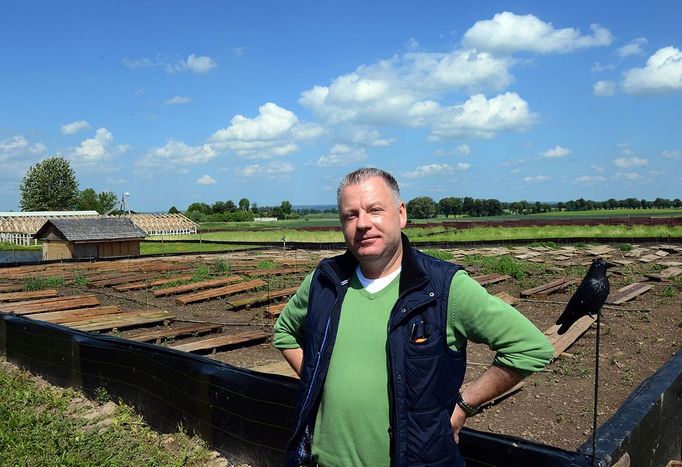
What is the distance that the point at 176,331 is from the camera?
9828 millimetres

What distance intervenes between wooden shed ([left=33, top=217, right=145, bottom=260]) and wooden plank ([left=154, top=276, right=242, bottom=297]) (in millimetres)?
12428

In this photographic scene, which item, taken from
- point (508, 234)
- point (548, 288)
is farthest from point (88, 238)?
point (508, 234)

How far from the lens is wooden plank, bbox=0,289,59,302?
44.8ft

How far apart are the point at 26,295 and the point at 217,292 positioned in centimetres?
474

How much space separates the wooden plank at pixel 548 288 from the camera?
13789 millimetres

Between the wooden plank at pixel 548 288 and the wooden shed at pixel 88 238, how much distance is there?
20.1 metres

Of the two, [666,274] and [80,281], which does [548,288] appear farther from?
[80,281]

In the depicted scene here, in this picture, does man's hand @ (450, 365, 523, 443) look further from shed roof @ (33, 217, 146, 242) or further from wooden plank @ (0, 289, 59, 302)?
shed roof @ (33, 217, 146, 242)

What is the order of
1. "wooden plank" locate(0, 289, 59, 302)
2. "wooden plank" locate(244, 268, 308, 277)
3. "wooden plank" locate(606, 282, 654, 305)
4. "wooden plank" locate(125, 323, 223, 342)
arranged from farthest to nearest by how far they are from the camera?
"wooden plank" locate(244, 268, 308, 277)
"wooden plank" locate(0, 289, 59, 302)
"wooden plank" locate(606, 282, 654, 305)
"wooden plank" locate(125, 323, 223, 342)

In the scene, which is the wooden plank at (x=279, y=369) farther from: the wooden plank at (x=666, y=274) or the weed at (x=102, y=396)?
the wooden plank at (x=666, y=274)

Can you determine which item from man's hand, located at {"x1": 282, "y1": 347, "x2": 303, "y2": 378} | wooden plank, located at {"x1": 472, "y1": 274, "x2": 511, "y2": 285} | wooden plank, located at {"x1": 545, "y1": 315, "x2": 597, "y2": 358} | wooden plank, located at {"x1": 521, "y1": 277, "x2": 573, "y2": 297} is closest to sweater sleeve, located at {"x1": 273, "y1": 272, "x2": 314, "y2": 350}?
man's hand, located at {"x1": 282, "y1": 347, "x2": 303, "y2": 378}

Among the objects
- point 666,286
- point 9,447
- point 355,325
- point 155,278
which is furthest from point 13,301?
point 666,286

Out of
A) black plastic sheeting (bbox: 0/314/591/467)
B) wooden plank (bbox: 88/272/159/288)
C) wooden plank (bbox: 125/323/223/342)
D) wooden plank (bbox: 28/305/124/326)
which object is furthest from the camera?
wooden plank (bbox: 88/272/159/288)

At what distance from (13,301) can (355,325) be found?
A: 1387cm
